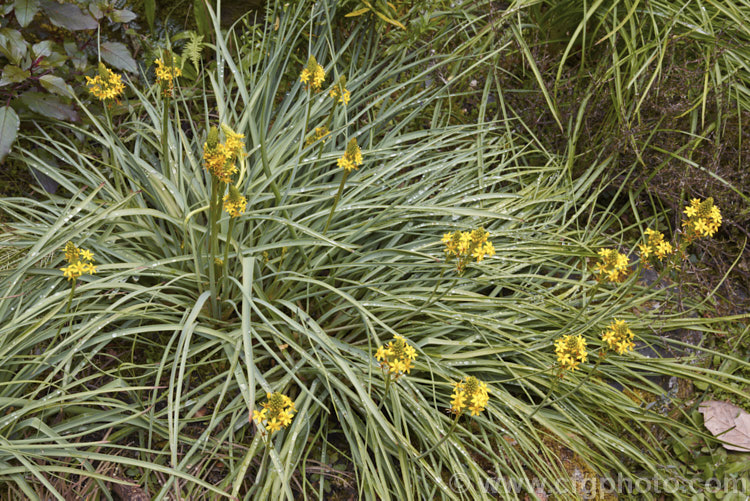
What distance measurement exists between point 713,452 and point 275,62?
257 centimetres

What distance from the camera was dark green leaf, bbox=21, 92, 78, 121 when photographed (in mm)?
2490

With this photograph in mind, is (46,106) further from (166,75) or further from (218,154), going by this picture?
(218,154)

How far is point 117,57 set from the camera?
2635mm

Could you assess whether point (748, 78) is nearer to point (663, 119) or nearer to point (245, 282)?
point (663, 119)

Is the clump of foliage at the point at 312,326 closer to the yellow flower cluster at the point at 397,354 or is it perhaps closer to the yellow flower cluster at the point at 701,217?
the yellow flower cluster at the point at 397,354

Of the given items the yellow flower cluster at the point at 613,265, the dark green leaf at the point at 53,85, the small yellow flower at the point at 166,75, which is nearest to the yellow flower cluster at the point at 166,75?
the small yellow flower at the point at 166,75

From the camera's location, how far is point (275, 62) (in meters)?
2.69

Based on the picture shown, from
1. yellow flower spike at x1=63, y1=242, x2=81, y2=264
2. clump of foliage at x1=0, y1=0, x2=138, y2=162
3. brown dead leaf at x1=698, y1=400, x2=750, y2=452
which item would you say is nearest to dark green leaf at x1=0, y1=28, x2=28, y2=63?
clump of foliage at x1=0, y1=0, x2=138, y2=162

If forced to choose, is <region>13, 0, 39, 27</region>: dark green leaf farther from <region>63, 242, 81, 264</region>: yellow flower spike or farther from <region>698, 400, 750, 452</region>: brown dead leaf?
<region>698, 400, 750, 452</region>: brown dead leaf

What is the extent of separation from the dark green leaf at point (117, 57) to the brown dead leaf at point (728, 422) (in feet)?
9.76

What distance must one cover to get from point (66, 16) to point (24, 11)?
18 cm

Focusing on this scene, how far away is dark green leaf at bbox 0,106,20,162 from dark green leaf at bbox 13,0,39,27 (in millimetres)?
357

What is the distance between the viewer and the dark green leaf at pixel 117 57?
8.61 ft

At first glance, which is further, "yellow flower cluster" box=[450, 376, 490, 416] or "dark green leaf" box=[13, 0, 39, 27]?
"dark green leaf" box=[13, 0, 39, 27]
